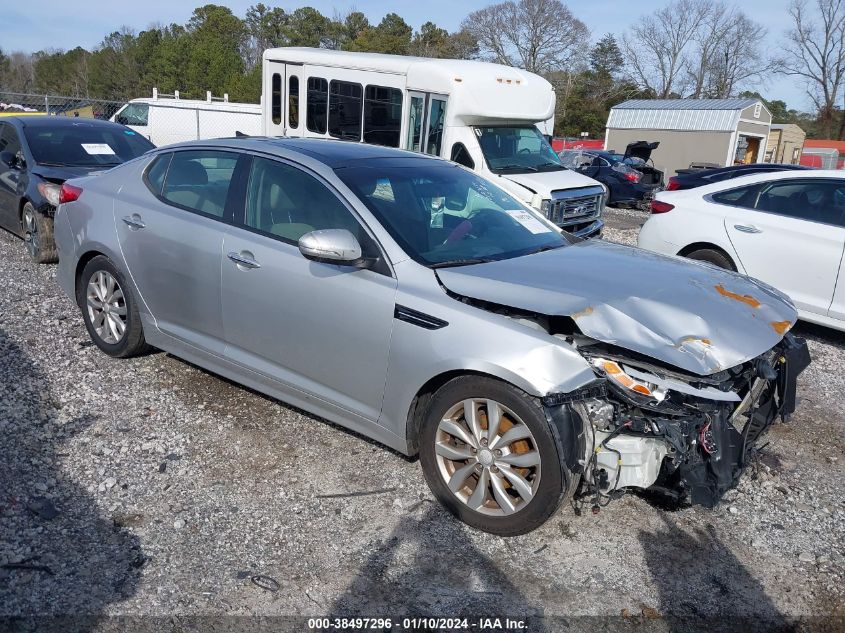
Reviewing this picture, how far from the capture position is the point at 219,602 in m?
3.00

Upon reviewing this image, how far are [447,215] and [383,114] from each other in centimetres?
728

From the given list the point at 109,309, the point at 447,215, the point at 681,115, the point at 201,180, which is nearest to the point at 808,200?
the point at 447,215

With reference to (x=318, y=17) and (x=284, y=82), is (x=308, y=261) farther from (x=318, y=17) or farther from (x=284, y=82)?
(x=318, y=17)

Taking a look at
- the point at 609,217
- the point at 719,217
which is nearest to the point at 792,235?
the point at 719,217

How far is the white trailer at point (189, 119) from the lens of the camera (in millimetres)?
20656

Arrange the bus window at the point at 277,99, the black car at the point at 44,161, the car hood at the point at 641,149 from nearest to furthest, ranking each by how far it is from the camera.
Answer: the black car at the point at 44,161 < the bus window at the point at 277,99 < the car hood at the point at 641,149

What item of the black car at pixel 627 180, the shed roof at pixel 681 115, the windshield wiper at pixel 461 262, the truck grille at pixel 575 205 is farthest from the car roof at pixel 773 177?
the shed roof at pixel 681 115

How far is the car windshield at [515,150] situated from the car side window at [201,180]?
240 inches

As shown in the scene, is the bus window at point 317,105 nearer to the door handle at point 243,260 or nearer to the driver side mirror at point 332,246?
the door handle at point 243,260

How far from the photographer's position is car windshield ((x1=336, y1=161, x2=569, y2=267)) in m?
3.96

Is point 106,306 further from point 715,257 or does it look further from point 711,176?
point 711,176

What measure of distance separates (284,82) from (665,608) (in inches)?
428

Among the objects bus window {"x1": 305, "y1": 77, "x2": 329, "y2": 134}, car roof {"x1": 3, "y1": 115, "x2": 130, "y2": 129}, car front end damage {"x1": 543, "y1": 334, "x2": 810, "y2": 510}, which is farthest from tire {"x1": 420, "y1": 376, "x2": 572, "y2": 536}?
bus window {"x1": 305, "y1": 77, "x2": 329, "y2": 134}

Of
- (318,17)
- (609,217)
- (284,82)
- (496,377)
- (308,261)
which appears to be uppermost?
(318,17)
